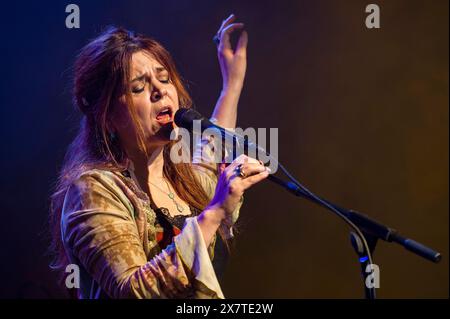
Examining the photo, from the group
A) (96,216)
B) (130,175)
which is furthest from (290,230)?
(96,216)

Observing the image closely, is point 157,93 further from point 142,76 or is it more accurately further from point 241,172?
point 241,172

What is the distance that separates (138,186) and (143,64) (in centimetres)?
33

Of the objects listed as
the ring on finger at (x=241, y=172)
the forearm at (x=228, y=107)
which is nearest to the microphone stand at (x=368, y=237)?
the ring on finger at (x=241, y=172)

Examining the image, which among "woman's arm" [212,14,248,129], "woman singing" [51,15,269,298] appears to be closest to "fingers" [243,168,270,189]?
"woman singing" [51,15,269,298]

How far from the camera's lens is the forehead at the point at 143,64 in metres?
1.47

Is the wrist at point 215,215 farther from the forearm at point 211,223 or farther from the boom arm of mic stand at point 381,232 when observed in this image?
the boom arm of mic stand at point 381,232

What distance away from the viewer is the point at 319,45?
253 cm

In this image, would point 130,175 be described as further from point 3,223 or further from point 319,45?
point 319,45

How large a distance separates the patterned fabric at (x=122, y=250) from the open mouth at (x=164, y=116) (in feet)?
0.64

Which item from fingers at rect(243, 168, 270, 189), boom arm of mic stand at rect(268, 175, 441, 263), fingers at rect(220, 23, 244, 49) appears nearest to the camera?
boom arm of mic stand at rect(268, 175, 441, 263)

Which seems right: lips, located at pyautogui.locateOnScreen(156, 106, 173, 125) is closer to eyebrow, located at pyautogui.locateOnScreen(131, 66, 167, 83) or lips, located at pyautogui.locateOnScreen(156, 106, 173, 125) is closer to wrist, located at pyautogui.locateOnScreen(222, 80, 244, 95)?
eyebrow, located at pyautogui.locateOnScreen(131, 66, 167, 83)

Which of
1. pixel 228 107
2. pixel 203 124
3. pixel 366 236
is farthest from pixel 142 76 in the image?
pixel 366 236

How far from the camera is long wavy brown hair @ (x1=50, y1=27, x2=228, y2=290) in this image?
1.45 m

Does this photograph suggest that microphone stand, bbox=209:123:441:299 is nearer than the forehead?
Yes
